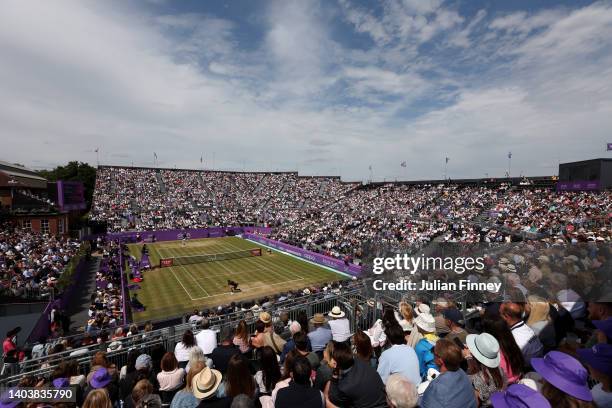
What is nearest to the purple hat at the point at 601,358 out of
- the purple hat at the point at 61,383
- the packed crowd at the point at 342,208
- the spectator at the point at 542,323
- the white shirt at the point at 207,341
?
the spectator at the point at 542,323

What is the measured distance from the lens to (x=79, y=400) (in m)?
5.34

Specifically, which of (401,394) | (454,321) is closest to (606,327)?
(454,321)

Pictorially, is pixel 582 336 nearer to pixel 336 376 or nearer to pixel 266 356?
pixel 336 376

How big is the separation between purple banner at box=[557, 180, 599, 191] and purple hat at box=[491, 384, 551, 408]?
45.2 m

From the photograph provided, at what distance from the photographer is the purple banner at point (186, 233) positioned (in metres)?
46.7

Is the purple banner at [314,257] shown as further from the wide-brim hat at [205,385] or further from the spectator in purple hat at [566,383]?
the spectator in purple hat at [566,383]

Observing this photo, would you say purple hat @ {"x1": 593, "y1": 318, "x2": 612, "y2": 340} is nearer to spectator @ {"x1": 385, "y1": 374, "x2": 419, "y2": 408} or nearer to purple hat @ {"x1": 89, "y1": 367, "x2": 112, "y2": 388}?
spectator @ {"x1": 385, "y1": 374, "x2": 419, "y2": 408}

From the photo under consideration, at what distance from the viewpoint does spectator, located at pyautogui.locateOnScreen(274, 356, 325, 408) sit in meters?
3.69

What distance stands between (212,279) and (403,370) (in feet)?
89.8

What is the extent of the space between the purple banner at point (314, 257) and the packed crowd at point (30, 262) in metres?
22.6

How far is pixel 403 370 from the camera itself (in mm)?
4637

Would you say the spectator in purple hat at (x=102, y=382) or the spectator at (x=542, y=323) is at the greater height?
the spectator at (x=542, y=323)

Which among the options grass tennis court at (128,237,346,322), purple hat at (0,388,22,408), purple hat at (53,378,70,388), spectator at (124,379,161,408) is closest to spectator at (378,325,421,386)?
spectator at (124,379,161,408)

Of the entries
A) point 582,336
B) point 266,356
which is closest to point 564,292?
point 582,336
